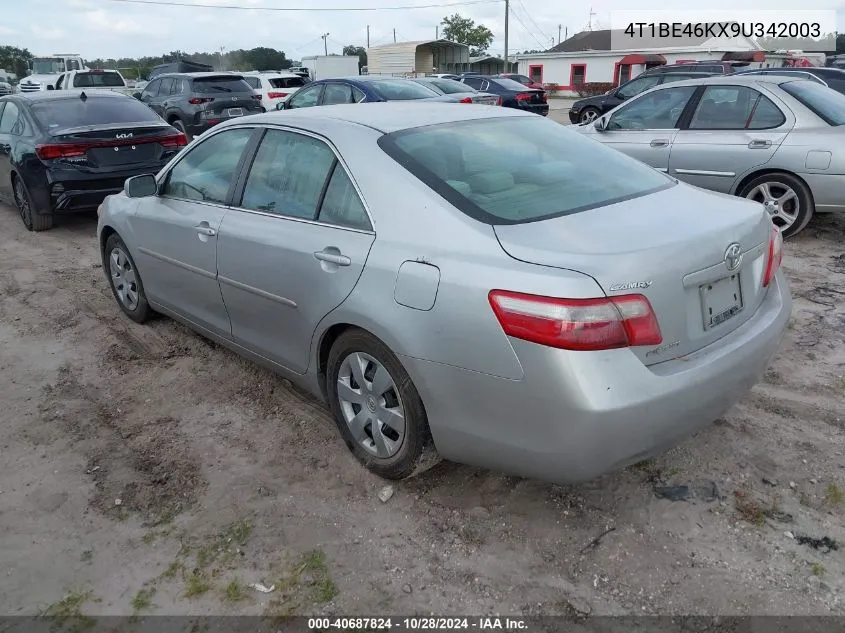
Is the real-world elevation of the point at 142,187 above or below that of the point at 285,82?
below

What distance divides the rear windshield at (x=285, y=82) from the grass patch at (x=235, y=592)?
1831 centimetres

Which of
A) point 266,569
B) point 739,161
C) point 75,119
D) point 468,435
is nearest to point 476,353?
point 468,435

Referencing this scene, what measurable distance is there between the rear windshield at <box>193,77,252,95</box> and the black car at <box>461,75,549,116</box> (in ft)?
21.3

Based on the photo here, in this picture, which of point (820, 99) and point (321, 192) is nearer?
point (321, 192)

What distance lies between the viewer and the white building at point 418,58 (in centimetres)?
4500

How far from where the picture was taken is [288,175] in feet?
11.6

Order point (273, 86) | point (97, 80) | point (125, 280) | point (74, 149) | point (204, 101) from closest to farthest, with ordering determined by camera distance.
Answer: point (125, 280), point (74, 149), point (204, 101), point (273, 86), point (97, 80)

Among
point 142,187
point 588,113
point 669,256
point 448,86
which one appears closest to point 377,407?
point 669,256

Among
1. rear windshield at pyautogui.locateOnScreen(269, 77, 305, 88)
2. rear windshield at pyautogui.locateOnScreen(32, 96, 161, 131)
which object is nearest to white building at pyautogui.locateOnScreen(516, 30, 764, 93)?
rear windshield at pyautogui.locateOnScreen(269, 77, 305, 88)

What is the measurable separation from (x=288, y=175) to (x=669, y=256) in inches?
77.0

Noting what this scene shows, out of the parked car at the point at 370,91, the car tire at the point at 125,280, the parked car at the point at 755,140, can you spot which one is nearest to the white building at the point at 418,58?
the parked car at the point at 370,91

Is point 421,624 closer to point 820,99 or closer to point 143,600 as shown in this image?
point 143,600

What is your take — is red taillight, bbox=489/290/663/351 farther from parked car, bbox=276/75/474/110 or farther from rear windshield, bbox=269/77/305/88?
rear windshield, bbox=269/77/305/88

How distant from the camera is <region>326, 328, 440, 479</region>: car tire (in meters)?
2.87
